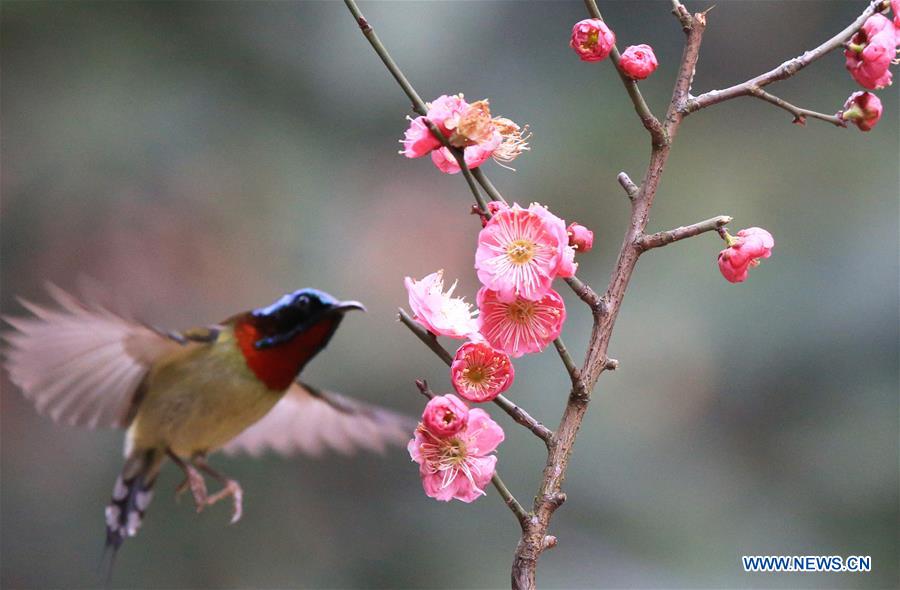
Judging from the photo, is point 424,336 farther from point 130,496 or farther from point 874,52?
point 130,496

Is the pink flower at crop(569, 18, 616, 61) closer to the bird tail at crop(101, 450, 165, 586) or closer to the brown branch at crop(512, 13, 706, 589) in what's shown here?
the brown branch at crop(512, 13, 706, 589)

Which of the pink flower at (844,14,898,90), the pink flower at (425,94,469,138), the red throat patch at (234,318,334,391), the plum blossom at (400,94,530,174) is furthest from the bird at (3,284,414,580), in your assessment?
the pink flower at (844,14,898,90)

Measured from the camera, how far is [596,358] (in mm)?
891

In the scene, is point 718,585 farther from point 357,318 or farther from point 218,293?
point 218,293

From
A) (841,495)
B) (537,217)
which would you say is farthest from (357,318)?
(537,217)

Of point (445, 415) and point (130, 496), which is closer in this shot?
point (445, 415)

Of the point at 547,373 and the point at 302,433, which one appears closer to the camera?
the point at 302,433

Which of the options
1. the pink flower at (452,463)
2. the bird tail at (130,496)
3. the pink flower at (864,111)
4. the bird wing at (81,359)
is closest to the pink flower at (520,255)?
the pink flower at (452,463)

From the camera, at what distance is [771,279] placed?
302cm

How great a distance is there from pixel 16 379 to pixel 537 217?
1.65m

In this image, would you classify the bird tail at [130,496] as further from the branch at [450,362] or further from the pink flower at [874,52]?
the pink flower at [874,52]

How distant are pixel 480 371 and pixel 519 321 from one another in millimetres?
59

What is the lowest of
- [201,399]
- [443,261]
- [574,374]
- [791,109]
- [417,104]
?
[574,374]

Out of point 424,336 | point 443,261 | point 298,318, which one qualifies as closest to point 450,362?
point 424,336
